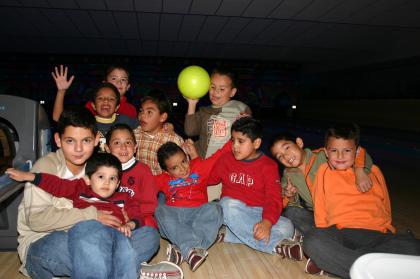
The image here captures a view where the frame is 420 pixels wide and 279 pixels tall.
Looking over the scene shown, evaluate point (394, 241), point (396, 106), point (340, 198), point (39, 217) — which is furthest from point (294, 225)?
point (396, 106)

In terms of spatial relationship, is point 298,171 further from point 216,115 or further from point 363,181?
point 216,115

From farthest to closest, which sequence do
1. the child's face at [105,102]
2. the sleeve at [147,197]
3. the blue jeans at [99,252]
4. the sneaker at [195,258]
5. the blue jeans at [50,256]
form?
1. the child's face at [105,102]
2. the sleeve at [147,197]
3. the sneaker at [195,258]
4. the blue jeans at [50,256]
5. the blue jeans at [99,252]

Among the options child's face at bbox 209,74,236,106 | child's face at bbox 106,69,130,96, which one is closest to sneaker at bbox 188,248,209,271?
child's face at bbox 209,74,236,106

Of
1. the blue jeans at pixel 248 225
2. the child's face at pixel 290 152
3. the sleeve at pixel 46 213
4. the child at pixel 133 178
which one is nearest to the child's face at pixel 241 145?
the child's face at pixel 290 152

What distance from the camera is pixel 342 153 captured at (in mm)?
1730

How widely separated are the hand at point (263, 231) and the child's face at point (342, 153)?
1.58 ft

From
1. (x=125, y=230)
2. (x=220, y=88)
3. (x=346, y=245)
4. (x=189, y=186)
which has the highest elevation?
(x=220, y=88)

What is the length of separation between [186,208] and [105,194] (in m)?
0.52

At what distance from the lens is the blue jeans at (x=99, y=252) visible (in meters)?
1.21

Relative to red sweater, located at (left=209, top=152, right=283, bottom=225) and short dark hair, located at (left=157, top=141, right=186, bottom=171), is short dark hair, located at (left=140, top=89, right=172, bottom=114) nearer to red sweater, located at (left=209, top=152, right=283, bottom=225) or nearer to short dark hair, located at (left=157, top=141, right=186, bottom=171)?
short dark hair, located at (left=157, top=141, right=186, bottom=171)

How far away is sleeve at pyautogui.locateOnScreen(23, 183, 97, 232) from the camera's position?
4.43 ft

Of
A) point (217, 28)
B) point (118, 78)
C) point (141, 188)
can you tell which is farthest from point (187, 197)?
point (217, 28)

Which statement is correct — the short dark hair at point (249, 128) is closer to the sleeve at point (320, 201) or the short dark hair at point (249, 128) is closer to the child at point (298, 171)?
the child at point (298, 171)

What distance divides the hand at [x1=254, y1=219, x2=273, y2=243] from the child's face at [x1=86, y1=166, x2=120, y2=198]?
30.8 inches
